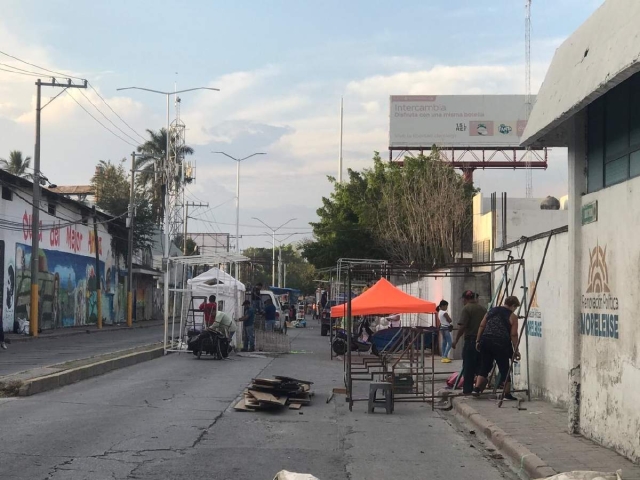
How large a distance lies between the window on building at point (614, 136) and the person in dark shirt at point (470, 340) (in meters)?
5.05

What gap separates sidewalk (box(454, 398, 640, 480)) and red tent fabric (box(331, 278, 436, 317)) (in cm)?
349

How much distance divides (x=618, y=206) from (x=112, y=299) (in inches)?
1914

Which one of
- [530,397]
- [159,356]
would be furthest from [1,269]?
[530,397]

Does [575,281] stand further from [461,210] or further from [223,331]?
[461,210]

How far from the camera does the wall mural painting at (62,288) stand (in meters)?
37.4

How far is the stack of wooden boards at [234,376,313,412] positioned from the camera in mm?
12568

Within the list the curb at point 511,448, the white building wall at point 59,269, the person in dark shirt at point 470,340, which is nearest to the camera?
the curb at point 511,448

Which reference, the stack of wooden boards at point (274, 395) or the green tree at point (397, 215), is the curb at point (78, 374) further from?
the green tree at point (397, 215)

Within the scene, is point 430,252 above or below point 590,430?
above

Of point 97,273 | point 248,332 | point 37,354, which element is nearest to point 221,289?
point 248,332

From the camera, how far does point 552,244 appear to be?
12.9 meters

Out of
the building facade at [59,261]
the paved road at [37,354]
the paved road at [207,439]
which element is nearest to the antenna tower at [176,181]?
the building facade at [59,261]

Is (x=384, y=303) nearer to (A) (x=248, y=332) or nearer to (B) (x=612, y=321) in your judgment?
(B) (x=612, y=321)

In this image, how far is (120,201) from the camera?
61.9m
